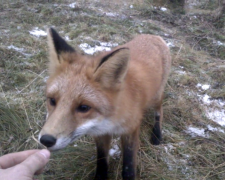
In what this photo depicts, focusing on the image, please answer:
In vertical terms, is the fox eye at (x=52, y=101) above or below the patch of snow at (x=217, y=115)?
above

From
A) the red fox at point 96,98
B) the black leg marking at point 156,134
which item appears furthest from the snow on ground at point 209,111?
the red fox at point 96,98

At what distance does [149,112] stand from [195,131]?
767 millimetres

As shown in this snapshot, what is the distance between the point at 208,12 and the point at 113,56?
26.1 feet

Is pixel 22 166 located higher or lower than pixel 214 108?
higher

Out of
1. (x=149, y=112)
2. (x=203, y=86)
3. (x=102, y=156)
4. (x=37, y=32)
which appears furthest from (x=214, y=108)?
(x=37, y=32)

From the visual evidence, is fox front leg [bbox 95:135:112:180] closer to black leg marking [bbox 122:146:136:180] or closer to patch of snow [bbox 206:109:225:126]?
black leg marking [bbox 122:146:136:180]

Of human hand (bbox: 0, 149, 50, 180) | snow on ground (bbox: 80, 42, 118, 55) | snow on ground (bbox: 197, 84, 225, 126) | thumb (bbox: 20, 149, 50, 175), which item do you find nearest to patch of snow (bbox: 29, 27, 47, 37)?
snow on ground (bbox: 80, 42, 118, 55)

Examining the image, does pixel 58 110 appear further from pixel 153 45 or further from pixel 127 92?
pixel 153 45

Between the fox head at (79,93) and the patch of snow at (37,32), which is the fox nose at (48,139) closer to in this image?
the fox head at (79,93)

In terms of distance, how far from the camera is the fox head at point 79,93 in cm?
172

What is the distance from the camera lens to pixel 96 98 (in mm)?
1919

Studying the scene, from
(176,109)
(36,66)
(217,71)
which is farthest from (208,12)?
(36,66)

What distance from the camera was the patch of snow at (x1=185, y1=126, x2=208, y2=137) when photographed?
3.47 m

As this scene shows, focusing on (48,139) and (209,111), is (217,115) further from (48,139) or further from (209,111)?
(48,139)
